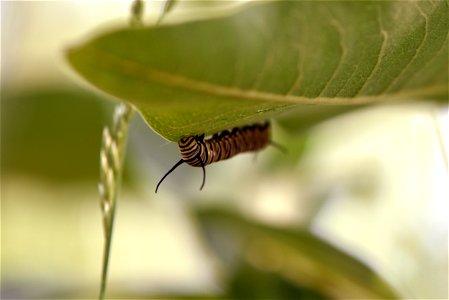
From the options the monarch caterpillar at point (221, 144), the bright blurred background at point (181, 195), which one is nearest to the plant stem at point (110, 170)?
the monarch caterpillar at point (221, 144)

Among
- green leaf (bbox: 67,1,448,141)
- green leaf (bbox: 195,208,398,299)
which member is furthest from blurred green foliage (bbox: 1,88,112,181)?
green leaf (bbox: 67,1,448,141)

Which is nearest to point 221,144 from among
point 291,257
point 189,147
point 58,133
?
point 189,147

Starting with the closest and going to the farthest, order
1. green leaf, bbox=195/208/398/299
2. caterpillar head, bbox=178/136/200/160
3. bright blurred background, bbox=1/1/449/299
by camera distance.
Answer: caterpillar head, bbox=178/136/200/160 → green leaf, bbox=195/208/398/299 → bright blurred background, bbox=1/1/449/299

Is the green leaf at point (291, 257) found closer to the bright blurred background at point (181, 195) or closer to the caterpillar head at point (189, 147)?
the bright blurred background at point (181, 195)

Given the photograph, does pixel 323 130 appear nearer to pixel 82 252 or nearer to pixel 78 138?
pixel 78 138

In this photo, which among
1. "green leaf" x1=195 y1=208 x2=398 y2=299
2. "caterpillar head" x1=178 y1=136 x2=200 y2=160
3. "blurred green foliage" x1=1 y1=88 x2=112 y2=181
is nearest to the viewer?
"caterpillar head" x1=178 y1=136 x2=200 y2=160

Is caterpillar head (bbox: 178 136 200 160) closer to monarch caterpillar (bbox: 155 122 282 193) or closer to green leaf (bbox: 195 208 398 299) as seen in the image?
monarch caterpillar (bbox: 155 122 282 193)

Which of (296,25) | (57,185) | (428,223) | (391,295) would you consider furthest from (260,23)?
(57,185)
